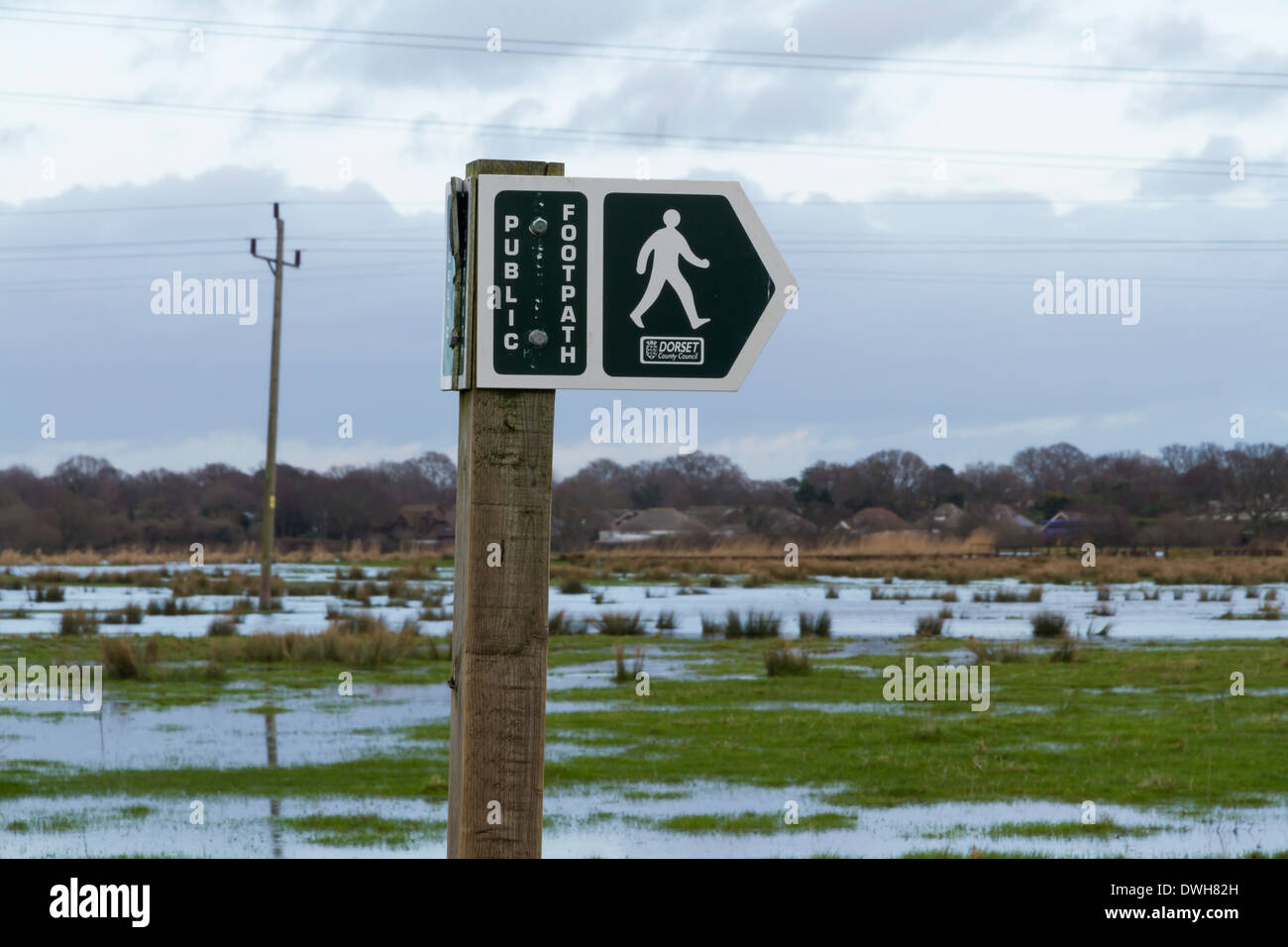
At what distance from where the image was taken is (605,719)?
1362 centimetres

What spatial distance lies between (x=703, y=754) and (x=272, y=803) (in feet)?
12.5

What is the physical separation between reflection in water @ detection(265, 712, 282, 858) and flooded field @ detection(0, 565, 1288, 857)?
4 centimetres

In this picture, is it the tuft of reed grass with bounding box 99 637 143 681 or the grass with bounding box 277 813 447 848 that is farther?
the tuft of reed grass with bounding box 99 637 143 681

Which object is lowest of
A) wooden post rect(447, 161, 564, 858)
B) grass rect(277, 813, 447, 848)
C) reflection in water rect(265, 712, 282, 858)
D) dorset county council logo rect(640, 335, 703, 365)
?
reflection in water rect(265, 712, 282, 858)

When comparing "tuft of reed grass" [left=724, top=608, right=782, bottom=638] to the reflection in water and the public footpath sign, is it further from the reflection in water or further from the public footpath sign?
the public footpath sign

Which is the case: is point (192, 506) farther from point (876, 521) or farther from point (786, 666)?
point (786, 666)

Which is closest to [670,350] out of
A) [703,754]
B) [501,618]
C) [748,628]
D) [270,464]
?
[501,618]

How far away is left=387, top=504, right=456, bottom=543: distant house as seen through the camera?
79688 mm

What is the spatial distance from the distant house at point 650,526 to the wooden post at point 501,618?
267 feet

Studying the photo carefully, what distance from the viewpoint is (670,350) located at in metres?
2.94

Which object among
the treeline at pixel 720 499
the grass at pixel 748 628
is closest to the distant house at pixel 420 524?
the treeline at pixel 720 499

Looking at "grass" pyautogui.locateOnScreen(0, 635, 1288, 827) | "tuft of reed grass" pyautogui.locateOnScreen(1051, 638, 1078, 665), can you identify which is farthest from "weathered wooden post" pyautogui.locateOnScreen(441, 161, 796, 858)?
"tuft of reed grass" pyautogui.locateOnScreen(1051, 638, 1078, 665)
